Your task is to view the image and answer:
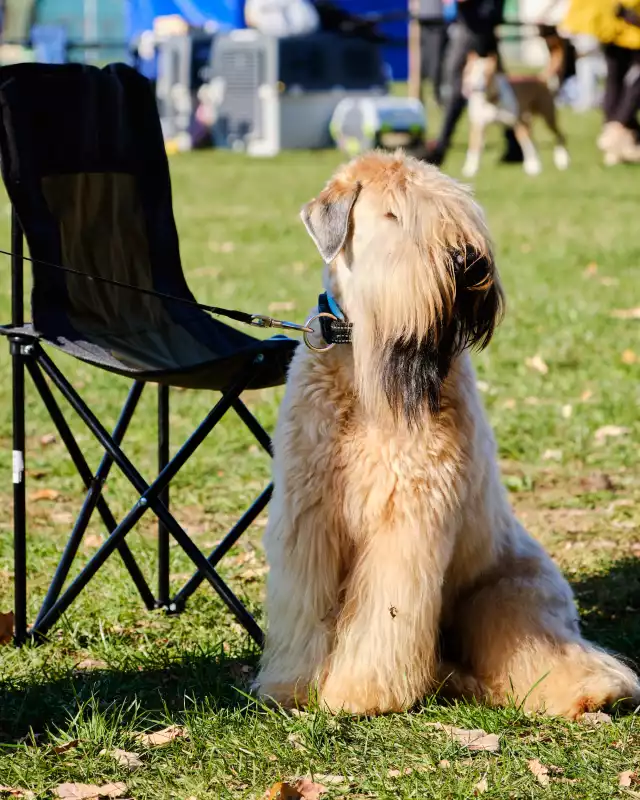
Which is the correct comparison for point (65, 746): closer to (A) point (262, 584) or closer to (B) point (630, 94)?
(A) point (262, 584)

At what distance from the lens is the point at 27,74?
3.57 m

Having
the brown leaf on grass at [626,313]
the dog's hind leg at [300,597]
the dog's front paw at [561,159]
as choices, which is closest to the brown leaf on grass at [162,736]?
the dog's hind leg at [300,597]

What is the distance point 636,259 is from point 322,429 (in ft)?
23.3

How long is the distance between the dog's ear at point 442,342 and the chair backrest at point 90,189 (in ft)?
3.82

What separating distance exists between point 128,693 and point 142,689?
5 centimetres

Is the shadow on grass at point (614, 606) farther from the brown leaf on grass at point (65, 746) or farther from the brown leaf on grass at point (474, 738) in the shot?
the brown leaf on grass at point (65, 746)

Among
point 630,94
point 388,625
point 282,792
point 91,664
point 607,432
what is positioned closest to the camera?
point 282,792

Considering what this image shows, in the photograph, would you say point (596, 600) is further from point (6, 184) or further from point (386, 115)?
point (386, 115)

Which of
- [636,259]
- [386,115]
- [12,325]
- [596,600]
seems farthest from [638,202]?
[12,325]

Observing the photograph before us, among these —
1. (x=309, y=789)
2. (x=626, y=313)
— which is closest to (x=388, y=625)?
(x=309, y=789)

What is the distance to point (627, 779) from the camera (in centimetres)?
277

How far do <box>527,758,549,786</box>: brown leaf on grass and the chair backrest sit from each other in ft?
5.99

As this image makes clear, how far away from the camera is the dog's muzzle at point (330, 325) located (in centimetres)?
305

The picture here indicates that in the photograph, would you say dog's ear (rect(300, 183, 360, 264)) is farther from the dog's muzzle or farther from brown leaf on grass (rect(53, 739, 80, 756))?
brown leaf on grass (rect(53, 739, 80, 756))
